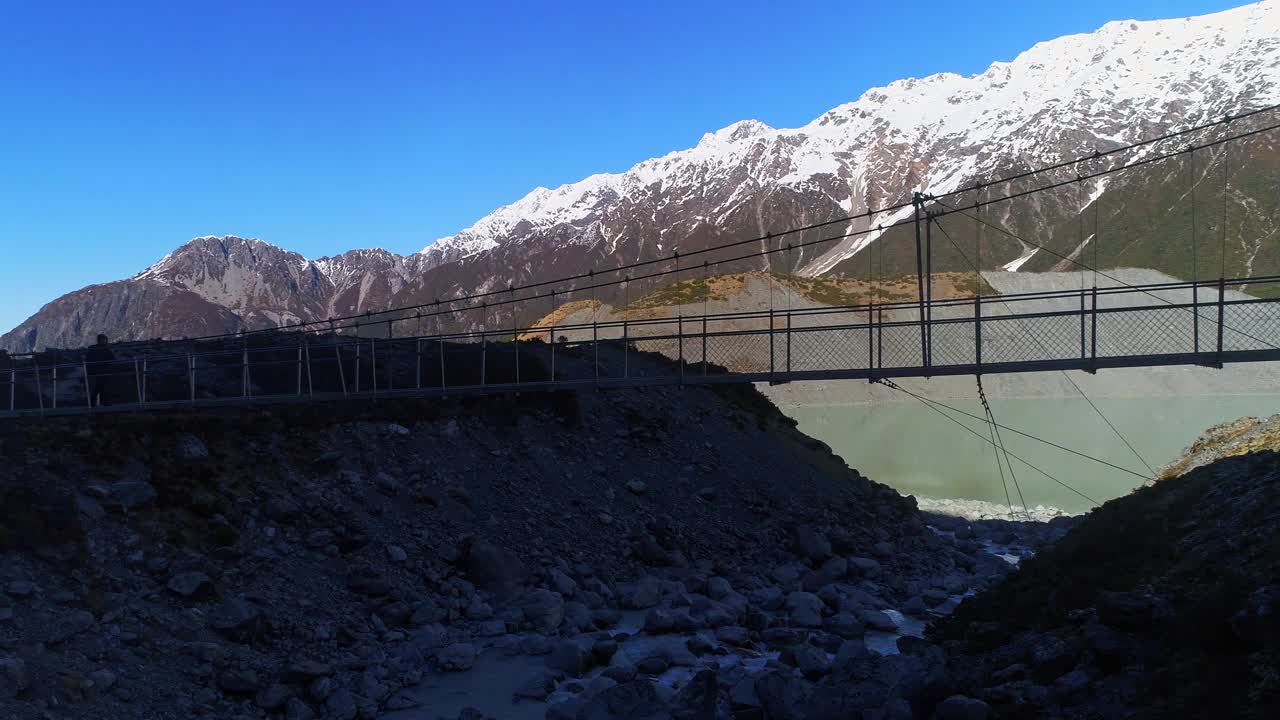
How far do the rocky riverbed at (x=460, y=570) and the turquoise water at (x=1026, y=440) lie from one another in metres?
10.4

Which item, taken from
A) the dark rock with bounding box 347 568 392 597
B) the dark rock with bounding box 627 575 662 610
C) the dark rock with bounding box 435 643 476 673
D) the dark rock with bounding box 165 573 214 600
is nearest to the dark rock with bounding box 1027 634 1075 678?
the dark rock with bounding box 435 643 476 673

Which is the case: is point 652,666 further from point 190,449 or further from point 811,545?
point 190,449

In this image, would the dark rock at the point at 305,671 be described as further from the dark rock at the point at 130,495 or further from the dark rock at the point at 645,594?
the dark rock at the point at 645,594

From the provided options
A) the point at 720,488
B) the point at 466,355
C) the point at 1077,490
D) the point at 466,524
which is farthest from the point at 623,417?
the point at 1077,490

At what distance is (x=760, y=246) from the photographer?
186 m

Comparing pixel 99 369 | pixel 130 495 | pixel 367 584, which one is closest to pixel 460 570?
pixel 367 584

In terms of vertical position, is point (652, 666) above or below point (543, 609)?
below

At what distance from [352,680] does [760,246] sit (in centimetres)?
17995

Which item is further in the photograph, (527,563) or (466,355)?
(466,355)

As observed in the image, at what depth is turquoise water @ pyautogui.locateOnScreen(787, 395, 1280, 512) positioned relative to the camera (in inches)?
1181

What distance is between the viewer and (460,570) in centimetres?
1408

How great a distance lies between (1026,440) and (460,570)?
33.4m

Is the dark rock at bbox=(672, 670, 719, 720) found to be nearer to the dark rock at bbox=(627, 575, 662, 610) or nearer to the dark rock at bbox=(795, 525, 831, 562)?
the dark rock at bbox=(627, 575, 662, 610)

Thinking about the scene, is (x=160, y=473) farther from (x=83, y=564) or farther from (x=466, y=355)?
(x=466, y=355)
